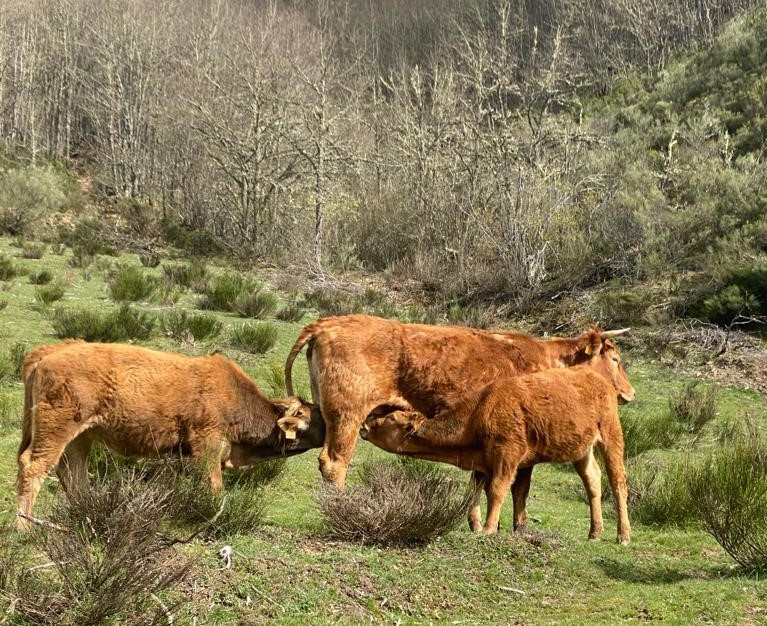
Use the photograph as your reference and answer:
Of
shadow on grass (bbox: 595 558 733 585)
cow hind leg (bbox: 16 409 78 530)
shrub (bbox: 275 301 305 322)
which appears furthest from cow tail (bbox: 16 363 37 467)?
shrub (bbox: 275 301 305 322)

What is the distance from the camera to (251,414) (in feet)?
25.3

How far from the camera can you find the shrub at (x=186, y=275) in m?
22.0

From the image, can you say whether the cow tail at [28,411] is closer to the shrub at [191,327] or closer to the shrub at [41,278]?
the shrub at [191,327]

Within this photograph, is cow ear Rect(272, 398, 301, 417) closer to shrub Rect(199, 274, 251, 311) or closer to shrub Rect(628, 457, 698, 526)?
shrub Rect(628, 457, 698, 526)

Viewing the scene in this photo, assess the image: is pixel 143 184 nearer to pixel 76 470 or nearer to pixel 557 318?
pixel 557 318

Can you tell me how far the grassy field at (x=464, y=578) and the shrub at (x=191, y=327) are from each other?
6.00 metres

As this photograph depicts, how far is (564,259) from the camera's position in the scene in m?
24.9

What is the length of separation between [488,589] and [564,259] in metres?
19.8

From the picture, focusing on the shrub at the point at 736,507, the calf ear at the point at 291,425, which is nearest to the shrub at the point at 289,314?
the calf ear at the point at 291,425

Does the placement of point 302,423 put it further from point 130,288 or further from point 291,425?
point 130,288

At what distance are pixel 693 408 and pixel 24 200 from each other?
28.2m

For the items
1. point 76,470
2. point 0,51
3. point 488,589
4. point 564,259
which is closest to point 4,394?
point 76,470

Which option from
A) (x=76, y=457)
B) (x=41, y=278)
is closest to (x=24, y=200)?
(x=41, y=278)

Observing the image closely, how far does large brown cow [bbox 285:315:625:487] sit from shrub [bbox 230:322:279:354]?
6.79 metres
